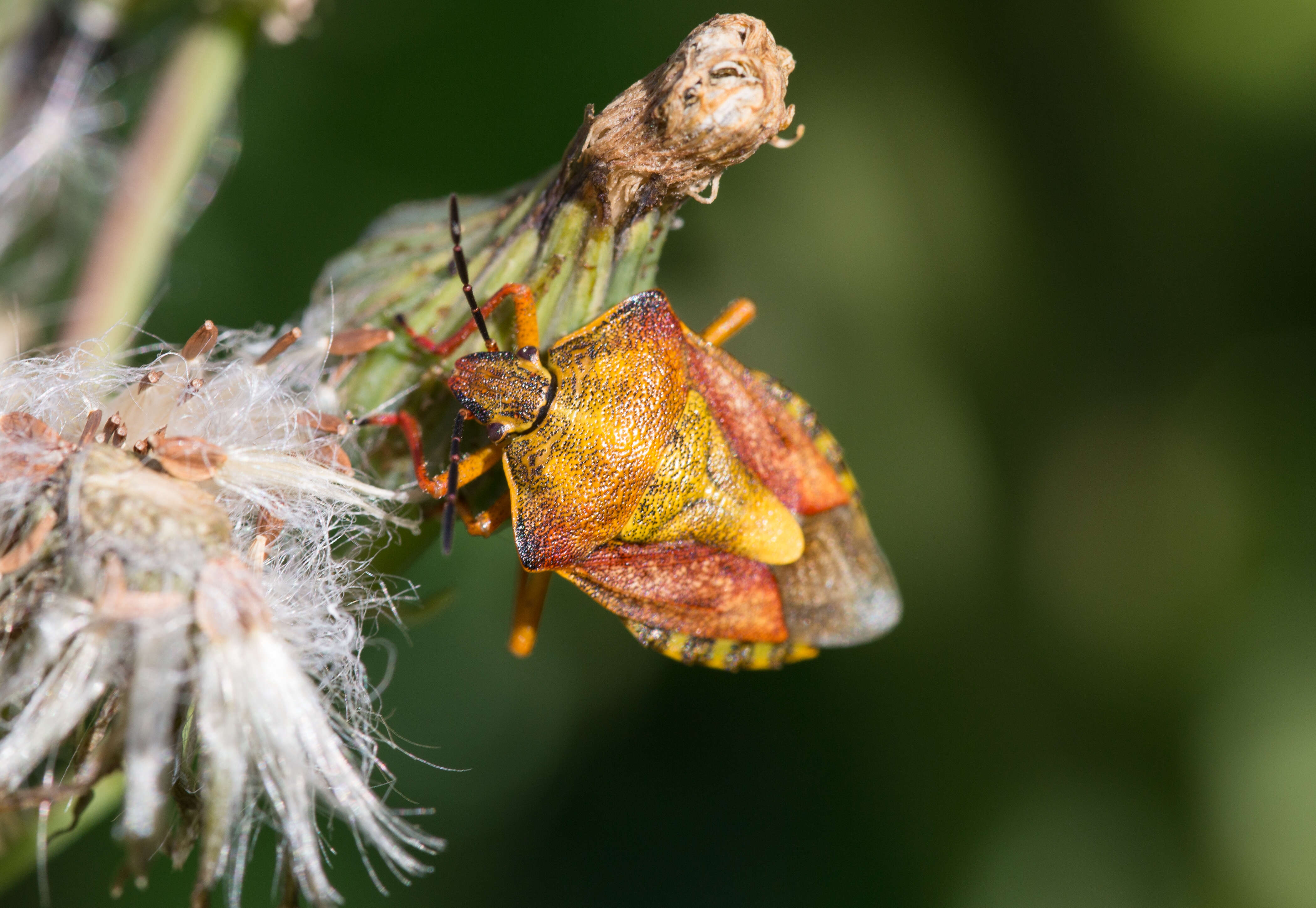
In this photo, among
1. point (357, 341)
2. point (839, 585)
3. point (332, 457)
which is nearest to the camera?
point (332, 457)

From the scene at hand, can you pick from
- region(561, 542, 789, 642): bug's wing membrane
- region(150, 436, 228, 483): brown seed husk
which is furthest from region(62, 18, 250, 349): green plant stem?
region(561, 542, 789, 642): bug's wing membrane

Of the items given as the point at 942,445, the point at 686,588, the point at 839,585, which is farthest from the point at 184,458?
the point at 942,445

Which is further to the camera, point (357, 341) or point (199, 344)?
point (357, 341)

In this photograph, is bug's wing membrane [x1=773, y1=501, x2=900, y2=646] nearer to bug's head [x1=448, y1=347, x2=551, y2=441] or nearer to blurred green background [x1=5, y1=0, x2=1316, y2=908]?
blurred green background [x1=5, y1=0, x2=1316, y2=908]

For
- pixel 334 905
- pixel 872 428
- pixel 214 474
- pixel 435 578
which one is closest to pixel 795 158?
pixel 872 428

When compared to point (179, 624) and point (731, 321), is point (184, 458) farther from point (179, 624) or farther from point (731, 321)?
point (731, 321)

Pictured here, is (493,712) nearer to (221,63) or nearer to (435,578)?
(435,578)
